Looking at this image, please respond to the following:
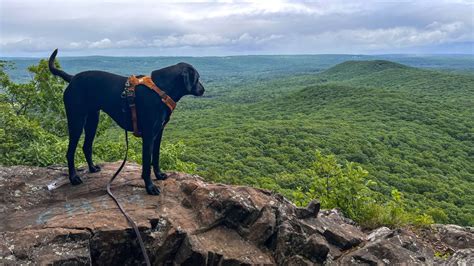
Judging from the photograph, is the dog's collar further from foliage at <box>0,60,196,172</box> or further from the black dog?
foliage at <box>0,60,196,172</box>

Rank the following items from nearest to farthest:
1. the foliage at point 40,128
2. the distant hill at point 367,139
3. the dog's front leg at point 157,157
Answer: the dog's front leg at point 157,157 → the foliage at point 40,128 → the distant hill at point 367,139

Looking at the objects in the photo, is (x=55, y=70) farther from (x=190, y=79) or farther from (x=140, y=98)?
(x=190, y=79)

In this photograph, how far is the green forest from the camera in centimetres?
1099

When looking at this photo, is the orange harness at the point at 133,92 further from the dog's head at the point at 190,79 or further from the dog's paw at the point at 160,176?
the dog's paw at the point at 160,176

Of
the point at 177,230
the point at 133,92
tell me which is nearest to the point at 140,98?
the point at 133,92

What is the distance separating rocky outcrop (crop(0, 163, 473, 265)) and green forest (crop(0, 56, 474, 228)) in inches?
112

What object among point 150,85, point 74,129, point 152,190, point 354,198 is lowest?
point 354,198

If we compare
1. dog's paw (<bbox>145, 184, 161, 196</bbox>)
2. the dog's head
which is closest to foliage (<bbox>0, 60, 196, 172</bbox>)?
dog's paw (<bbox>145, 184, 161, 196</bbox>)

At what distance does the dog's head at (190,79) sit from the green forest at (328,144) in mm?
4900

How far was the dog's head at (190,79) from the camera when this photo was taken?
6.61m

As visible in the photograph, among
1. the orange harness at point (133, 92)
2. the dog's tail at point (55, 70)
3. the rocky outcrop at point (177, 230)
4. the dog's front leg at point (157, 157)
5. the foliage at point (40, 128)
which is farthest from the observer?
the foliage at point (40, 128)

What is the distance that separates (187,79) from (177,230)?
2.41 meters

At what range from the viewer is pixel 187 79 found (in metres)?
6.63

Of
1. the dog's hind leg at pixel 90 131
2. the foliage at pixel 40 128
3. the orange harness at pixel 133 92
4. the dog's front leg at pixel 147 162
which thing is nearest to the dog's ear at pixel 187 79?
the orange harness at pixel 133 92
